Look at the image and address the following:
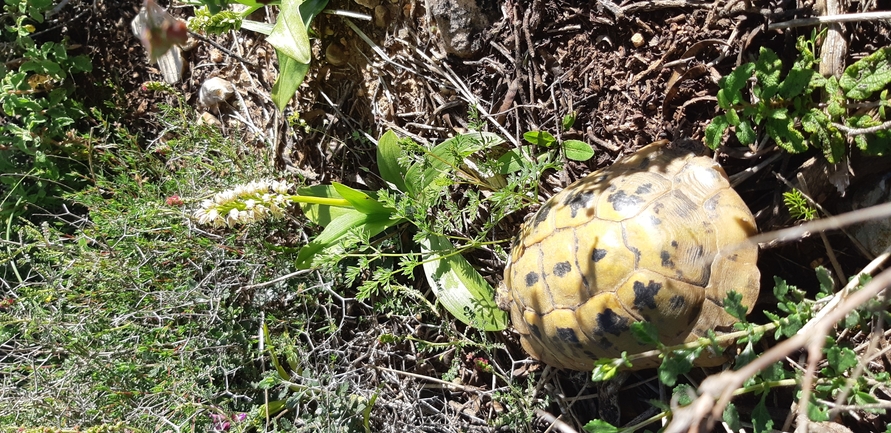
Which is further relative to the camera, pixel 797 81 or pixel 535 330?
pixel 535 330

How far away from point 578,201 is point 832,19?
34.6 inches

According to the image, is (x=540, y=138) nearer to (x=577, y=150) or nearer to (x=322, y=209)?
(x=577, y=150)

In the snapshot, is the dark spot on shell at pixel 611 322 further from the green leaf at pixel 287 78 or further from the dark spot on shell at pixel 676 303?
the green leaf at pixel 287 78

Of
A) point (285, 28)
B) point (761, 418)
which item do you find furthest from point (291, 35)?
point (761, 418)

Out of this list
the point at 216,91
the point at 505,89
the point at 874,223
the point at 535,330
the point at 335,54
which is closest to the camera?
the point at 874,223

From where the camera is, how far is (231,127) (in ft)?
9.64

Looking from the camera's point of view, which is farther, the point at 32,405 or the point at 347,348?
the point at 347,348

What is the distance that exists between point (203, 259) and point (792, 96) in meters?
2.20

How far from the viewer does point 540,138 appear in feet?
7.44

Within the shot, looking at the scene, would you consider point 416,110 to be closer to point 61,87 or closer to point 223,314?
point 223,314

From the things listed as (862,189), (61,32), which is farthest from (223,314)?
(862,189)

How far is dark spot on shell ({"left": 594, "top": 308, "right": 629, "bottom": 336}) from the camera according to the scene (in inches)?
70.8

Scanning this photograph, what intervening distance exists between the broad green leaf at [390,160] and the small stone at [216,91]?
0.95 m

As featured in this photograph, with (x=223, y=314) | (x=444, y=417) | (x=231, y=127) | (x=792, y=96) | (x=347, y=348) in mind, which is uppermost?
(x=792, y=96)
